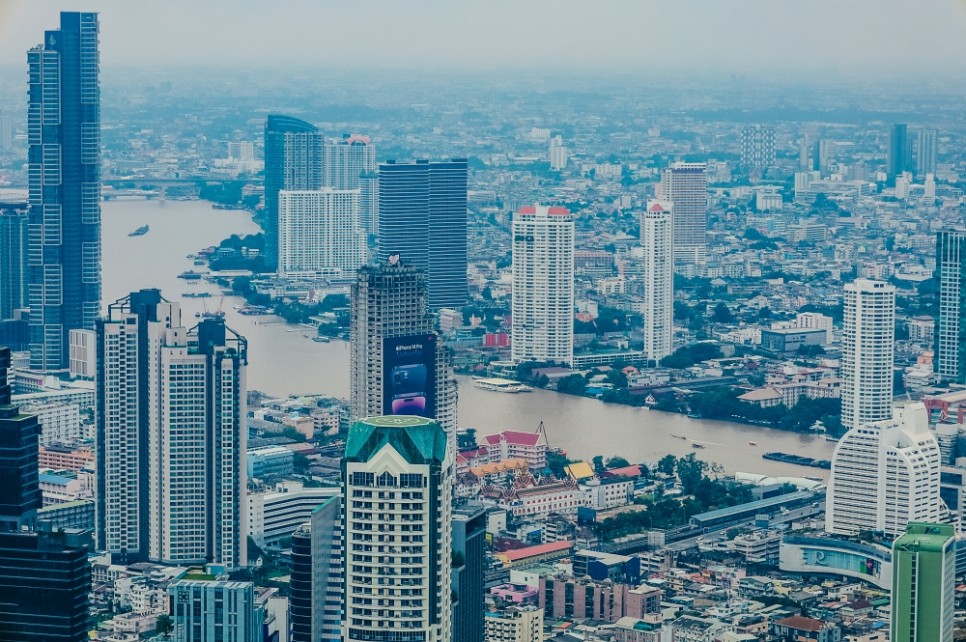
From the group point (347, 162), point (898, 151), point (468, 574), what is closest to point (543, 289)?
point (347, 162)

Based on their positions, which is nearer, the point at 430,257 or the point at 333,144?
the point at 430,257

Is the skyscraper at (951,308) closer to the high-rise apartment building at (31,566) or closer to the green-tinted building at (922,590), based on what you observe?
the green-tinted building at (922,590)

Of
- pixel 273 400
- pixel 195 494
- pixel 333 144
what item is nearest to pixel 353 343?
pixel 195 494

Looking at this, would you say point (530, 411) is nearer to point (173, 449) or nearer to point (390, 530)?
point (173, 449)

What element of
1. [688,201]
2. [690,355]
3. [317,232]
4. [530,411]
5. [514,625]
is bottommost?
[514,625]

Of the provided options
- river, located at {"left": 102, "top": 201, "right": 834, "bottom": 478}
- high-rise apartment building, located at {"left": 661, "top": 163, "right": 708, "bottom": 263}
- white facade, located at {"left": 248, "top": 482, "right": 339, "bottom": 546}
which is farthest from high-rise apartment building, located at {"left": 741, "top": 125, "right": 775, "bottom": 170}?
white facade, located at {"left": 248, "top": 482, "right": 339, "bottom": 546}

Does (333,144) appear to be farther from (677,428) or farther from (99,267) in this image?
(677,428)
